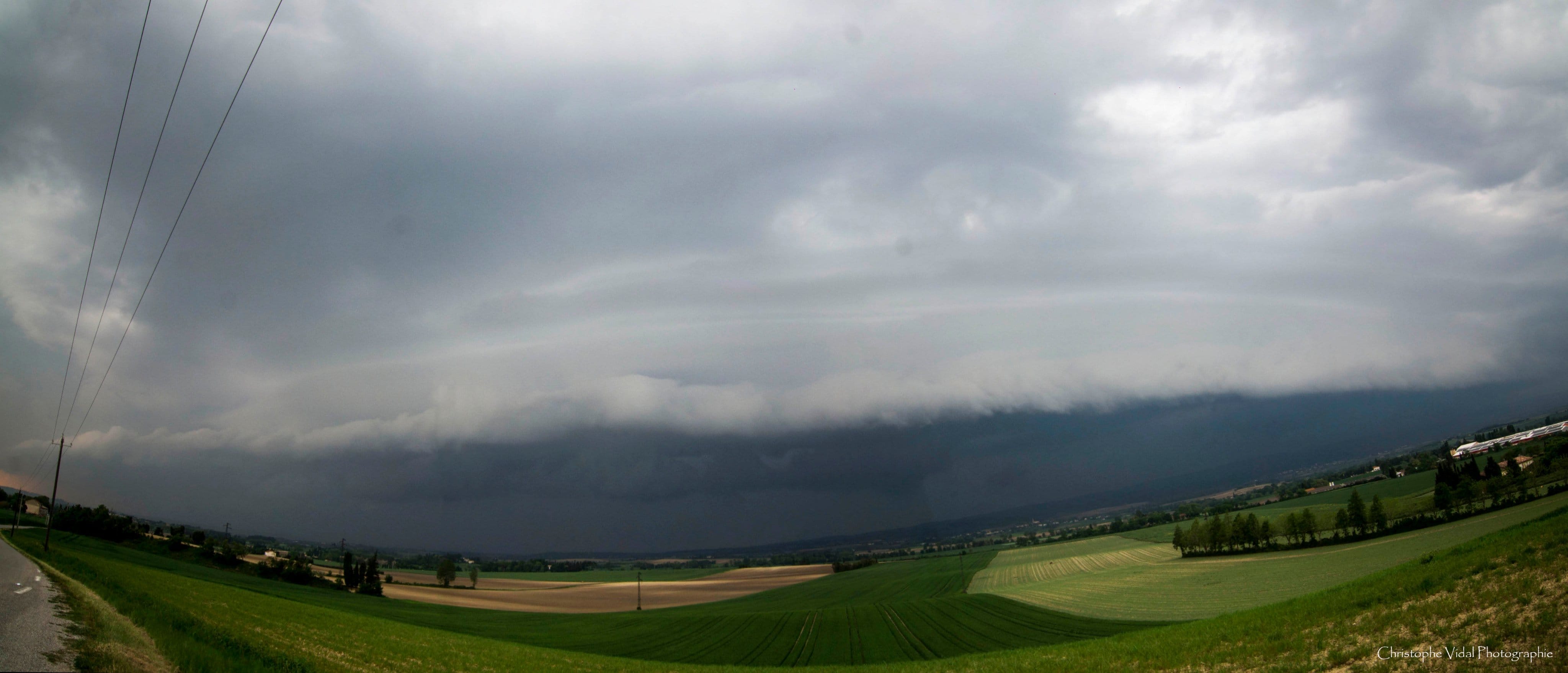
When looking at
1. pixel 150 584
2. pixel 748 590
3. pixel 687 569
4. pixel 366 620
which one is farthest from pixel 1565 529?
pixel 687 569

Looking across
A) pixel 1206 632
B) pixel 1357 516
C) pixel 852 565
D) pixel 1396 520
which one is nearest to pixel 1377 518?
pixel 1357 516

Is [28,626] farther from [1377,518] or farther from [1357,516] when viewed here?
[1377,518]

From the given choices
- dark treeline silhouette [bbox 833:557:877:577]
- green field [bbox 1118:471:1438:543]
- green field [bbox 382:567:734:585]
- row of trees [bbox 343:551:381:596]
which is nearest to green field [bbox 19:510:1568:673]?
row of trees [bbox 343:551:381:596]

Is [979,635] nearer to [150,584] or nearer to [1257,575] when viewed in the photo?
[1257,575]

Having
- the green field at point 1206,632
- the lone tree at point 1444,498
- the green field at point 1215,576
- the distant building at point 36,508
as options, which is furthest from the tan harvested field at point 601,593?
the distant building at point 36,508

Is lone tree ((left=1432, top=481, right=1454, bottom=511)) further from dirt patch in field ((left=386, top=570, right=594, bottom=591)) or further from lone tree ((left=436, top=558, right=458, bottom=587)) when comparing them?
lone tree ((left=436, top=558, right=458, bottom=587))

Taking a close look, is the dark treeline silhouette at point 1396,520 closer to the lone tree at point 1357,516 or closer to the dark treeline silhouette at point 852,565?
the lone tree at point 1357,516
